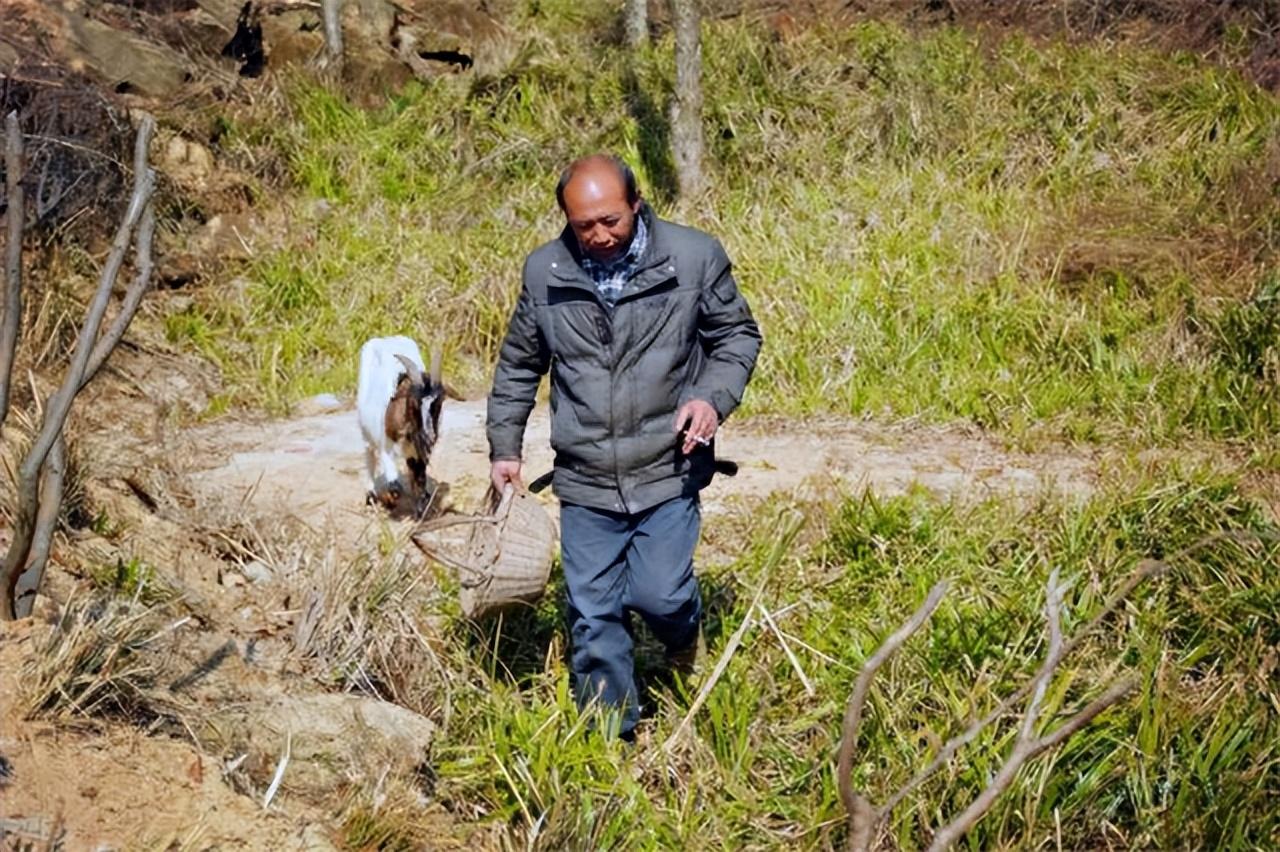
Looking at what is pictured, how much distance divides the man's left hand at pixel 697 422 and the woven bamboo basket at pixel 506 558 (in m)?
0.62

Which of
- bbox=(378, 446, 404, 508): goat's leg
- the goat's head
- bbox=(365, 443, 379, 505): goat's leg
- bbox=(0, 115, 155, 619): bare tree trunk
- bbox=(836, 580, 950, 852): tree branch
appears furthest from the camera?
bbox=(365, 443, 379, 505): goat's leg

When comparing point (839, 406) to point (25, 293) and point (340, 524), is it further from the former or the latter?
point (25, 293)

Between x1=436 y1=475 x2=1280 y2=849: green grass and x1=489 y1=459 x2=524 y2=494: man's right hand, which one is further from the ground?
x1=489 y1=459 x2=524 y2=494: man's right hand

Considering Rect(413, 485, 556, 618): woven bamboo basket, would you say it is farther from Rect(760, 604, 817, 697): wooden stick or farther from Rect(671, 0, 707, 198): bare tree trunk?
Rect(671, 0, 707, 198): bare tree trunk

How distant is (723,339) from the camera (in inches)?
164

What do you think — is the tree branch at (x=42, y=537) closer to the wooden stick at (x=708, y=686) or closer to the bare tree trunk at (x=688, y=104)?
the wooden stick at (x=708, y=686)

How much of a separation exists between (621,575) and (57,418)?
5.17ft

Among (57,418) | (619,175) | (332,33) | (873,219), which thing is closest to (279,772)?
(57,418)

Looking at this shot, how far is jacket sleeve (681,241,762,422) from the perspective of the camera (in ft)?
13.4

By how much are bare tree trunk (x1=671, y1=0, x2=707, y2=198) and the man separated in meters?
6.29

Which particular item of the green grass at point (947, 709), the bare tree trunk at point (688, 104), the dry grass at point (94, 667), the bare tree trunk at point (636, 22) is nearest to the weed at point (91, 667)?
the dry grass at point (94, 667)

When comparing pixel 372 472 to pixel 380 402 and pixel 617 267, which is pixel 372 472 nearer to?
pixel 380 402

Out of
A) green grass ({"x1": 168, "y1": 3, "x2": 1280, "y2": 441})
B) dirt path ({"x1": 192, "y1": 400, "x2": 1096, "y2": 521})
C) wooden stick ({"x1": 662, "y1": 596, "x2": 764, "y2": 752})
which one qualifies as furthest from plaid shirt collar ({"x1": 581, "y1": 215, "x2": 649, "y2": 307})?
green grass ({"x1": 168, "y1": 3, "x2": 1280, "y2": 441})

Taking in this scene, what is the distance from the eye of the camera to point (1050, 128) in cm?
1036
